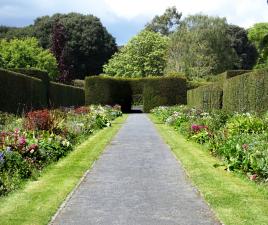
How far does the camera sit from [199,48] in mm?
65312

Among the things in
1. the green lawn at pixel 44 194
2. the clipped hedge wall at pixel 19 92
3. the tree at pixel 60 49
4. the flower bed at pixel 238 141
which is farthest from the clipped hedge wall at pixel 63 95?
the tree at pixel 60 49

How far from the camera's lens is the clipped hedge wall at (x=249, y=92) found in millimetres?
18516

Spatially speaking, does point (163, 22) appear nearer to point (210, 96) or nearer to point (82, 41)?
point (82, 41)

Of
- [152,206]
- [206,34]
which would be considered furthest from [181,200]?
[206,34]

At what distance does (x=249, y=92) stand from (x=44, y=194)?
13.4 m

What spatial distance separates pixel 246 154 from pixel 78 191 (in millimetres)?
3583

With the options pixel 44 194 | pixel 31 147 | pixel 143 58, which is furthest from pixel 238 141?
pixel 143 58

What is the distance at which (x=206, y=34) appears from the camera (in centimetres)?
6588

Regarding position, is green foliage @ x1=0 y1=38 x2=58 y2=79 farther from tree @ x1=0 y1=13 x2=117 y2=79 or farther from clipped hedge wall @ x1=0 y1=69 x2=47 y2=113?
clipped hedge wall @ x1=0 y1=69 x2=47 y2=113

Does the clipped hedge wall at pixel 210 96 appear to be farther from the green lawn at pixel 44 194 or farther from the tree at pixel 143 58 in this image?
the tree at pixel 143 58

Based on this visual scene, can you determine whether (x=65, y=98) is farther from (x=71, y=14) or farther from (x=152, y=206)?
(x=71, y=14)

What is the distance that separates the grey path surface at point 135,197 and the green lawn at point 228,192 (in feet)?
0.61

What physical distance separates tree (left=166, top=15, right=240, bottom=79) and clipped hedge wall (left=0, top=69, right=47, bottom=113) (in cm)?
3687

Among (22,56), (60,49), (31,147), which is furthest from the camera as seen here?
(60,49)
